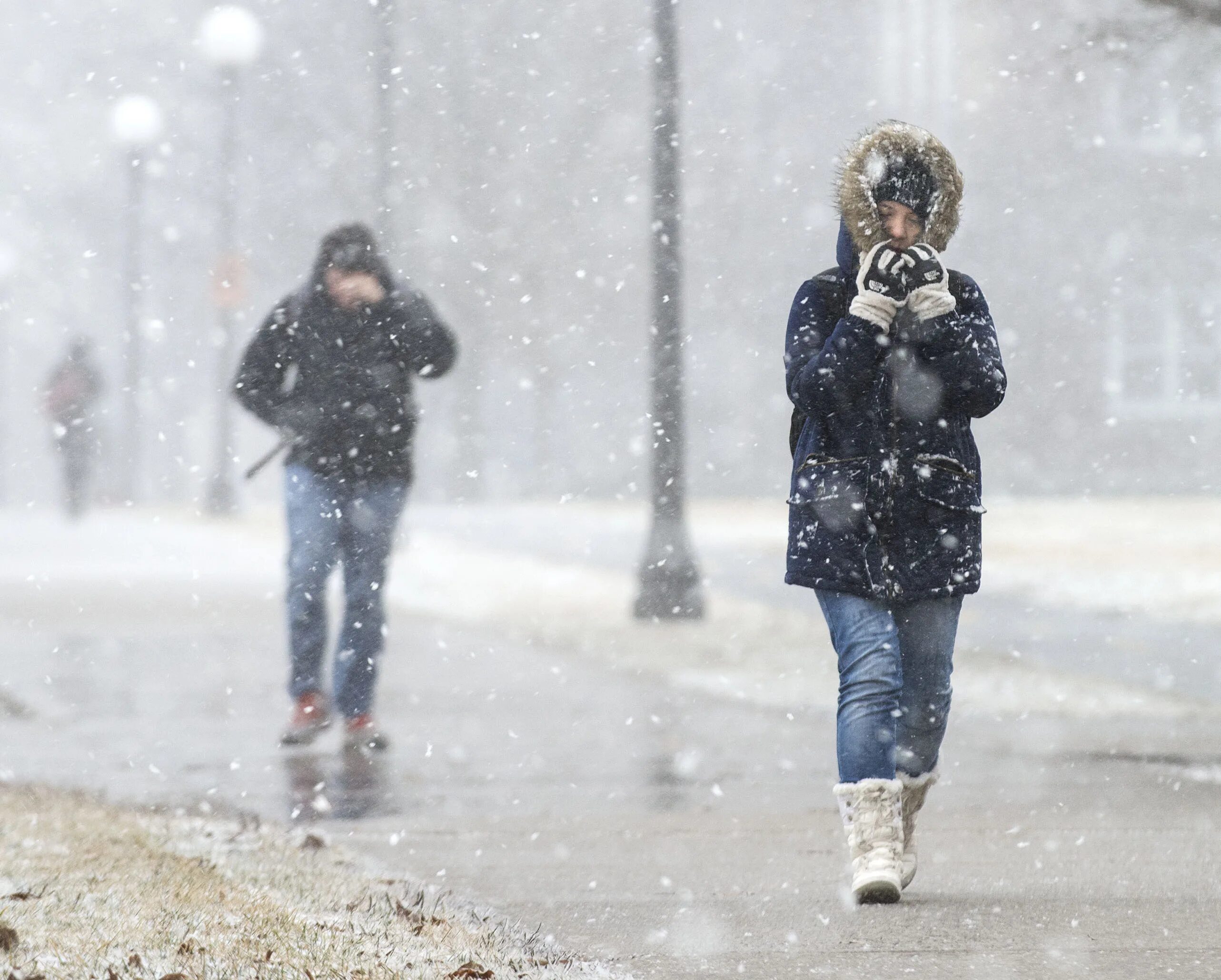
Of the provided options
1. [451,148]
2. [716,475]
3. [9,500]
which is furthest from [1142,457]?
[9,500]

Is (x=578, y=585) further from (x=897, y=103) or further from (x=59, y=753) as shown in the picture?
(x=897, y=103)

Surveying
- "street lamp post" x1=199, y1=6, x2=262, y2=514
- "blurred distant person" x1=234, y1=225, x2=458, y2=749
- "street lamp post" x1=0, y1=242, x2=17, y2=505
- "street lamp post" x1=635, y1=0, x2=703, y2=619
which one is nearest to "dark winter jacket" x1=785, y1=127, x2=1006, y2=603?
"blurred distant person" x1=234, y1=225, x2=458, y2=749

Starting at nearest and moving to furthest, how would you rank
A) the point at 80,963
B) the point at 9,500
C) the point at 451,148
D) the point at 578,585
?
the point at 80,963 → the point at 578,585 → the point at 451,148 → the point at 9,500

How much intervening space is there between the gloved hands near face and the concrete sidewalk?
51.9 inches

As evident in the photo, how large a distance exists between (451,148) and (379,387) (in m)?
16.0

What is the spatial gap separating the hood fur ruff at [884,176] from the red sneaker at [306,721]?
3250 mm

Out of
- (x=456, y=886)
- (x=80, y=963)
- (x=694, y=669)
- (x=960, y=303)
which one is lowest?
(x=694, y=669)

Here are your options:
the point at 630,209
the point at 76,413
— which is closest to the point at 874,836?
the point at 630,209

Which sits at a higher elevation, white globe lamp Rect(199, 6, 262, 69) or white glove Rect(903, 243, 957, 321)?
white globe lamp Rect(199, 6, 262, 69)

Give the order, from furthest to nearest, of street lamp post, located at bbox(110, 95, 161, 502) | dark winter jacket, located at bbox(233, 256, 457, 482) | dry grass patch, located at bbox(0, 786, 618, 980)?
street lamp post, located at bbox(110, 95, 161, 502), dark winter jacket, located at bbox(233, 256, 457, 482), dry grass patch, located at bbox(0, 786, 618, 980)

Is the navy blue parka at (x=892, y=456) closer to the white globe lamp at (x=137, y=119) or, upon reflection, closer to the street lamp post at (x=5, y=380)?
the white globe lamp at (x=137, y=119)

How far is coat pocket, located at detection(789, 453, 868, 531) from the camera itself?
4051 mm

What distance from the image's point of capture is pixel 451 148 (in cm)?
2191

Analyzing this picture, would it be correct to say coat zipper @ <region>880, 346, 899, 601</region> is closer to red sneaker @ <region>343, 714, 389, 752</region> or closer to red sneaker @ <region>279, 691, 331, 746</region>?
red sneaker @ <region>343, 714, 389, 752</region>
